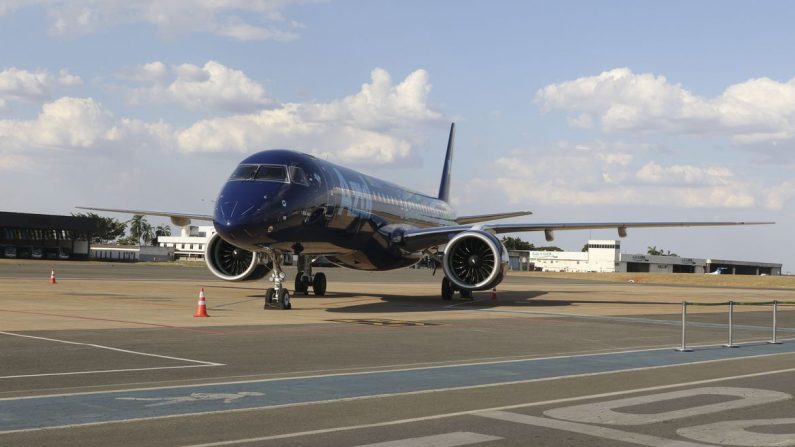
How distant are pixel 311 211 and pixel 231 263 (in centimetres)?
785

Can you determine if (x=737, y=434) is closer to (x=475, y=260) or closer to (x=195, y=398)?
(x=195, y=398)

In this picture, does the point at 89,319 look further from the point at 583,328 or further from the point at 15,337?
the point at 583,328

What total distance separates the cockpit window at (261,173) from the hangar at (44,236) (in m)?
94.1

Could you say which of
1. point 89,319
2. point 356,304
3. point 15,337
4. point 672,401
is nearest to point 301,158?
point 356,304

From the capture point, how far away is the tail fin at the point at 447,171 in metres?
52.1

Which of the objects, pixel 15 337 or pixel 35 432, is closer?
pixel 35 432

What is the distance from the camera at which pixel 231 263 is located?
34.5 meters

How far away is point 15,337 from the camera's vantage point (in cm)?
1708

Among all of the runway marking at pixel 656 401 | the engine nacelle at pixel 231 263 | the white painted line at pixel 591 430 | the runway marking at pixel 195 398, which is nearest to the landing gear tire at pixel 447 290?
the engine nacelle at pixel 231 263

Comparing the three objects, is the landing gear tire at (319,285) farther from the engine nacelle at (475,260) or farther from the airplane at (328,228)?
the engine nacelle at (475,260)

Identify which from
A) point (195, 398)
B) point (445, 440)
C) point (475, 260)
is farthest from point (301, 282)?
point (445, 440)

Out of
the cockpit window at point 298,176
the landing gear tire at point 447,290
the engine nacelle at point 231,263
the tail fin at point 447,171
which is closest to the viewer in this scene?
the cockpit window at point 298,176

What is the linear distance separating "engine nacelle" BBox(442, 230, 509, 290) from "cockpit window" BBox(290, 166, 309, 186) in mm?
6959

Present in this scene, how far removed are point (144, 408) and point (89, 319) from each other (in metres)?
12.7
